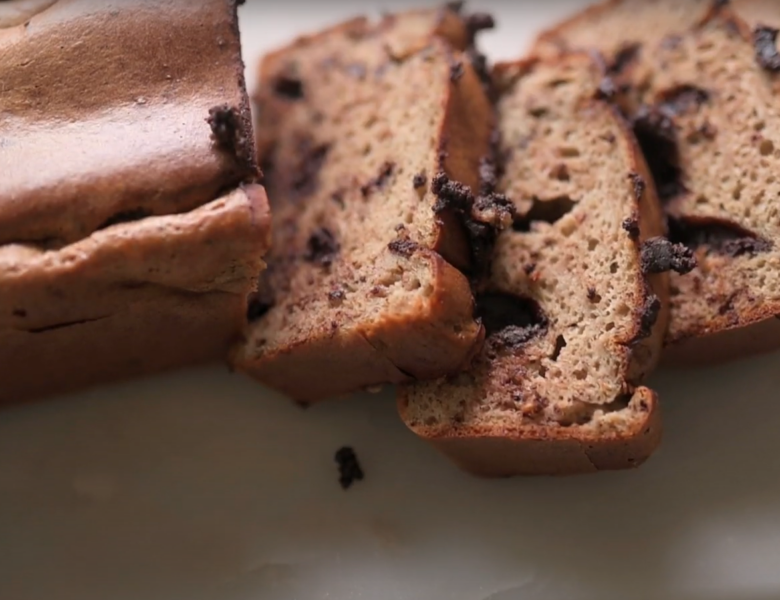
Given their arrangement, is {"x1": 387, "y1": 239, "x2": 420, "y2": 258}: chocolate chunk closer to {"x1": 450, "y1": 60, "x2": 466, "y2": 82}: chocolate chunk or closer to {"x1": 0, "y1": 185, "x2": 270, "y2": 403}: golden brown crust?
{"x1": 0, "y1": 185, "x2": 270, "y2": 403}: golden brown crust

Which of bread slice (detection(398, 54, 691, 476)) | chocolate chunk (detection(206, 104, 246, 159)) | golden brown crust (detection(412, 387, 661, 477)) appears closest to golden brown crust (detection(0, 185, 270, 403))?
chocolate chunk (detection(206, 104, 246, 159))

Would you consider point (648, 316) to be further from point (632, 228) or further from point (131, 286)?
point (131, 286)

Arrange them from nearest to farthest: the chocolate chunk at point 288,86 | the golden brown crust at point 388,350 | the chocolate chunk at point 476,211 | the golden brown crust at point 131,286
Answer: the golden brown crust at point 131,286 → the golden brown crust at point 388,350 → the chocolate chunk at point 476,211 → the chocolate chunk at point 288,86

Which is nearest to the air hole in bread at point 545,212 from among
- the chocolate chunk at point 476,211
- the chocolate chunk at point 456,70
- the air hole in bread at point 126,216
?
the chocolate chunk at point 476,211

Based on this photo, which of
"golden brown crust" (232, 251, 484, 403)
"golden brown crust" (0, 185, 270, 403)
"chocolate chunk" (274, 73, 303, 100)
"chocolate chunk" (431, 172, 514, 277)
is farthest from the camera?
"chocolate chunk" (274, 73, 303, 100)

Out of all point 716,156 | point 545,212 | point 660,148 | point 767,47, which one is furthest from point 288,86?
point 767,47

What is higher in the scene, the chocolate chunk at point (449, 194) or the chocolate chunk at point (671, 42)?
the chocolate chunk at point (671, 42)

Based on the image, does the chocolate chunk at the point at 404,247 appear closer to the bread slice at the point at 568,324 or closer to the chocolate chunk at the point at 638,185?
the bread slice at the point at 568,324
